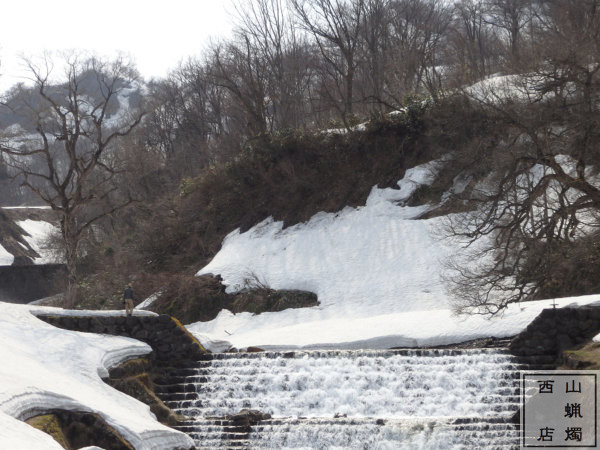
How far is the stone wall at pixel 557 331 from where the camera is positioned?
48.1 feet

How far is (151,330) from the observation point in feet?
57.8

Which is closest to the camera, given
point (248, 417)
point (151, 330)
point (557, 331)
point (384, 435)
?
point (384, 435)

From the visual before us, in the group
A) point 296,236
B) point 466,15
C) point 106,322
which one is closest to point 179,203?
point 296,236

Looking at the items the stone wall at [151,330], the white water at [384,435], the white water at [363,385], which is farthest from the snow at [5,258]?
the white water at [384,435]

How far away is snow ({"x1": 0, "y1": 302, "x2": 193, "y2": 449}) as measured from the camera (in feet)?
34.5

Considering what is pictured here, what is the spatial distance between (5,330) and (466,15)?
37425 millimetres

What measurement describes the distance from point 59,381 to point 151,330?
14.5ft

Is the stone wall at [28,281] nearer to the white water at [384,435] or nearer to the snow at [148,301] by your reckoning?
the snow at [148,301]

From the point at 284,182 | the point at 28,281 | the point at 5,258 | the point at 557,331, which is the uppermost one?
the point at 284,182

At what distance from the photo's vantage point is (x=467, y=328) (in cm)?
1659

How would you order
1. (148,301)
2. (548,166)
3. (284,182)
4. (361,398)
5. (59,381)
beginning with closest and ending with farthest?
(59,381) → (361,398) → (548,166) → (148,301) → (284,182)

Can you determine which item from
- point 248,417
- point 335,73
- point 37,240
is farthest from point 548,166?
point 37,240

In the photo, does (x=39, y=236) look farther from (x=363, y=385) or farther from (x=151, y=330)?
(x=363, y=385)

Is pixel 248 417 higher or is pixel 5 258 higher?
pixel 5 258
